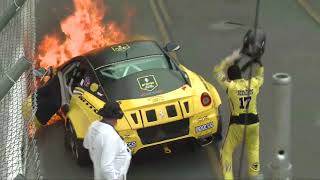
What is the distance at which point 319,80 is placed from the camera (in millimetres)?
11008

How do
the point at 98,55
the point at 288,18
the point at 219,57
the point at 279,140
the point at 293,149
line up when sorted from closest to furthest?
the point at 279,140 → the point at 293,149 → the point at 98,55 → the point at 219,57 → the point at 288,18

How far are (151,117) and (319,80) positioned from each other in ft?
14.3

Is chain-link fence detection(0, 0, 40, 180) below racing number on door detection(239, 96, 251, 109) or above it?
above

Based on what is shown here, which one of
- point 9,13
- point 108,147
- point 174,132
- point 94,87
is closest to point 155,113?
point 174,132

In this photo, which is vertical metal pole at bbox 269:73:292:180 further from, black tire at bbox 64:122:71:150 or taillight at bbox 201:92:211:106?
black tire at bbox 64:122:71:150

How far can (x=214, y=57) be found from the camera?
12.6 meters

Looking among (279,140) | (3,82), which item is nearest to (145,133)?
(3,82)

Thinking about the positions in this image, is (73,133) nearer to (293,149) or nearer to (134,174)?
(134,174)

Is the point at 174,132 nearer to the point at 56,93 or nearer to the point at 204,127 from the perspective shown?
the point at 204,127

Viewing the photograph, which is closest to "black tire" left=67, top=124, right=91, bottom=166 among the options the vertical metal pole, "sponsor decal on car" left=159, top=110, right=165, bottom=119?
"sponsor decal on car" left=159, top=110, right=165, bottom=119

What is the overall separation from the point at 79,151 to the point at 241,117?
7.68ft

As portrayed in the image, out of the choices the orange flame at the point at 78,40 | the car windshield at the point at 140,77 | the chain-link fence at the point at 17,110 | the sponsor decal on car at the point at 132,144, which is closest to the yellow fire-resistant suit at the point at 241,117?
the car windshield at the point at 140,77

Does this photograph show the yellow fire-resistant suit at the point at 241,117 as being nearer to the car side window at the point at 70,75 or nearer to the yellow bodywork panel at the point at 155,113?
the yellow bodywork panel at the point at 155,113

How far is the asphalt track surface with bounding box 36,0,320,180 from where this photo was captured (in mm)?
8461
